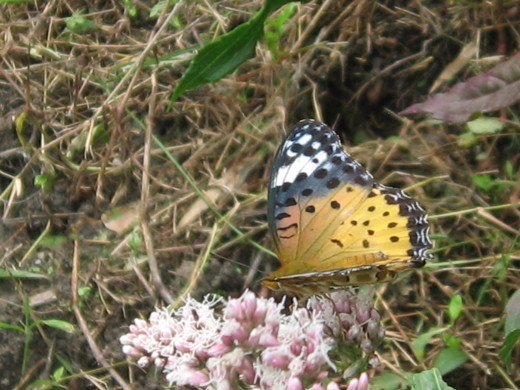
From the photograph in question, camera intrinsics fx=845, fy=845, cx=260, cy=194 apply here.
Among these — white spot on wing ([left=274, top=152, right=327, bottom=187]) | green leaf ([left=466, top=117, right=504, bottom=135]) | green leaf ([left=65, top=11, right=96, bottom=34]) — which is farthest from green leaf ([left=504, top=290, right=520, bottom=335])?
green leaf ([left=65, top=11, right=96, bottom=34])

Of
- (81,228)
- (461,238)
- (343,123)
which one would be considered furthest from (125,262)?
(461,238)

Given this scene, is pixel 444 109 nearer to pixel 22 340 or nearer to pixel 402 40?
pixel 402 40

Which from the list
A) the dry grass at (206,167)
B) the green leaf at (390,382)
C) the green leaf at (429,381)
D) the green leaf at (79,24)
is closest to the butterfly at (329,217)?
the green leaf at (429,381)

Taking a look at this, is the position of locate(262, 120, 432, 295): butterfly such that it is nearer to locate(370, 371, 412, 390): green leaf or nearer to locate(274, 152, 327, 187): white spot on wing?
locate(274, 152, 327, 187): white spot on wing

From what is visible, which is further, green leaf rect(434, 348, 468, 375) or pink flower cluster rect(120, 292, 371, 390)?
green leaf rect(434, 348, 468, 375)

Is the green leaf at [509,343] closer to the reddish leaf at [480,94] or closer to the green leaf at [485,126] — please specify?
the reddish leaf at [480,94]

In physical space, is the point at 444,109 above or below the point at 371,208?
above

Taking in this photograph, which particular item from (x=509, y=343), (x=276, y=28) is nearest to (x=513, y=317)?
(x=509, y=343)
